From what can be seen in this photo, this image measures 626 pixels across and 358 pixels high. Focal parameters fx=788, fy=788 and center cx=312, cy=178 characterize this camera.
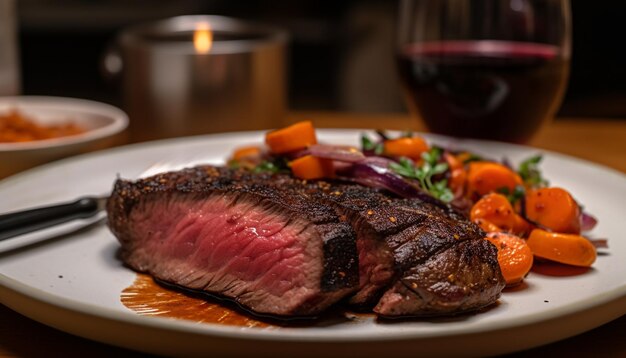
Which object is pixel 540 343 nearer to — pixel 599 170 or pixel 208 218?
pixel 208 218

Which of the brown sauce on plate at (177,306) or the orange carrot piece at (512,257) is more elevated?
the orange carrot piece at (512,257)

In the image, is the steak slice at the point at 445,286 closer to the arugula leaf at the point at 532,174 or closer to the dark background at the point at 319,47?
the arugula leaf at the point at 532,174

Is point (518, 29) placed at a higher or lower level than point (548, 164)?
higher

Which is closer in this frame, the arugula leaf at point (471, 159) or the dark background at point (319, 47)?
the arugula leaf at point (471, 159)

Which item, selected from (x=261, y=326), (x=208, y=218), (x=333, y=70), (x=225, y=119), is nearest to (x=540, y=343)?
(x=261, y=326)

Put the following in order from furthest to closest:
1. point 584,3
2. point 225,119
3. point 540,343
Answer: point 584,3, point 225,119, point 540,343

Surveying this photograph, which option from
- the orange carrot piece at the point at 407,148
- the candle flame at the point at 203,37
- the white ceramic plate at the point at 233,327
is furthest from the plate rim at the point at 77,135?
the orange carrot piece at the point at 407,148
